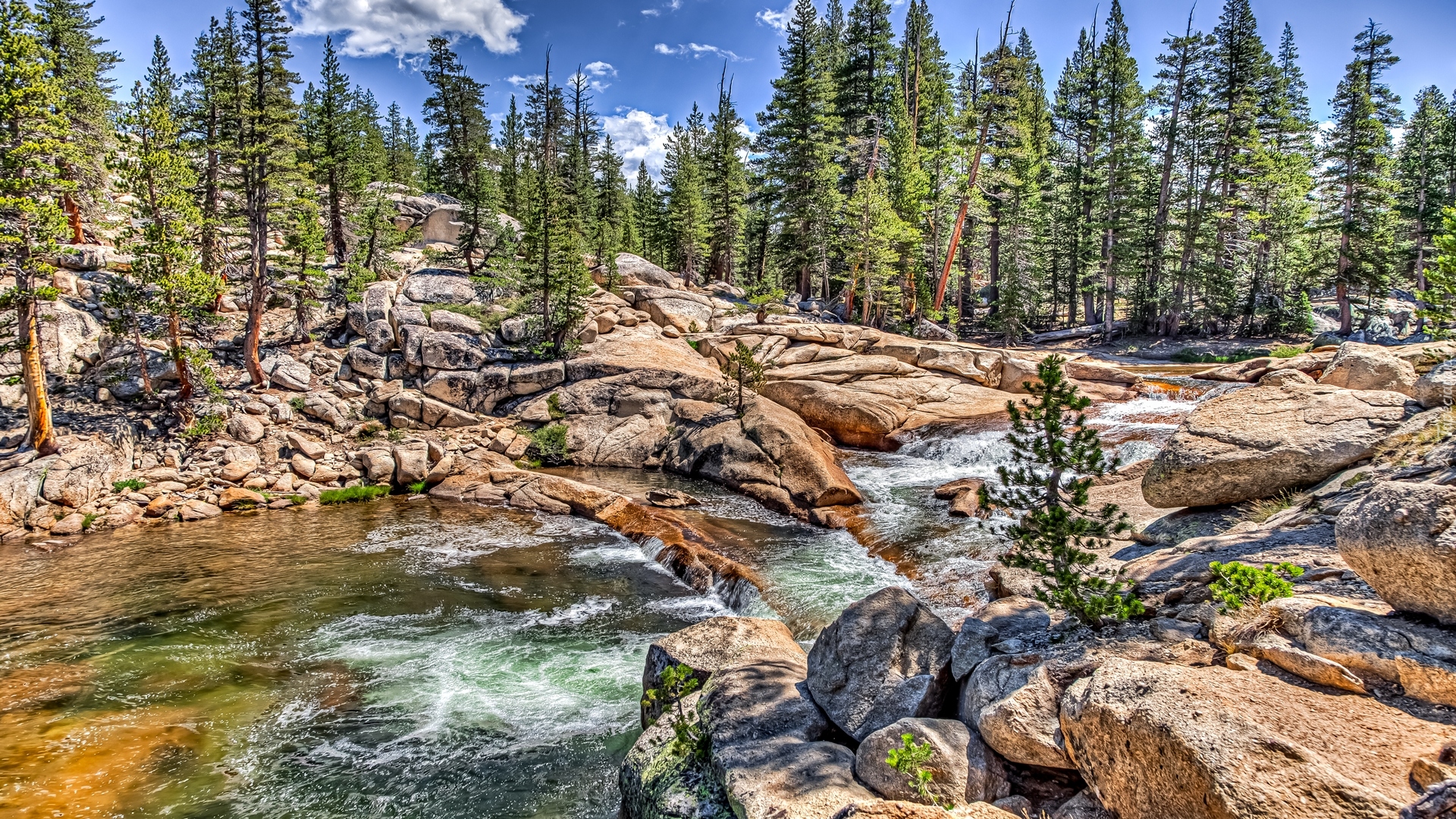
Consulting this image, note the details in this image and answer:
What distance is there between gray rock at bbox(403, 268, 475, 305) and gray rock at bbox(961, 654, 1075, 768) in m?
32.0

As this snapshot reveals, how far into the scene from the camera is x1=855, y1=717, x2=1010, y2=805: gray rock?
480 cm

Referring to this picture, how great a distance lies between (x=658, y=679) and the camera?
8031 millimetres

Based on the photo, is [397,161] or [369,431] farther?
[397,161]

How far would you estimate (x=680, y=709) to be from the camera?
272 inches

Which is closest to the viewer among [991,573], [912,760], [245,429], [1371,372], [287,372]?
[912,760]

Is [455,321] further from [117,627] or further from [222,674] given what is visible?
[222,674]

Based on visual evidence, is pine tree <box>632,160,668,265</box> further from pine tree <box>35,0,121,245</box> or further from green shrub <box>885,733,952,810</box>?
green shrub <box>885,733,952,810</box>

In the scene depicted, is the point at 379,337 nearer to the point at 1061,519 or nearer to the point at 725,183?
the point at 725,183

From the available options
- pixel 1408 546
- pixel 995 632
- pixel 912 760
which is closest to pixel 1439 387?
pixel 1408 546

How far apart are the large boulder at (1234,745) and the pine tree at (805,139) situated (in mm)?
34918

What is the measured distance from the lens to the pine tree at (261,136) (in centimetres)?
2458

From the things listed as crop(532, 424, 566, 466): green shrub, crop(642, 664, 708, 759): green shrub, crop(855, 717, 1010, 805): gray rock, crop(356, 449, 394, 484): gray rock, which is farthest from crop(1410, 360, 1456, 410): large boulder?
crop(356, 449, 394, 484): gray rock

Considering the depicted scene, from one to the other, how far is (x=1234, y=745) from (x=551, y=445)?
73.2 feet

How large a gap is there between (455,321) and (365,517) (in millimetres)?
13189
